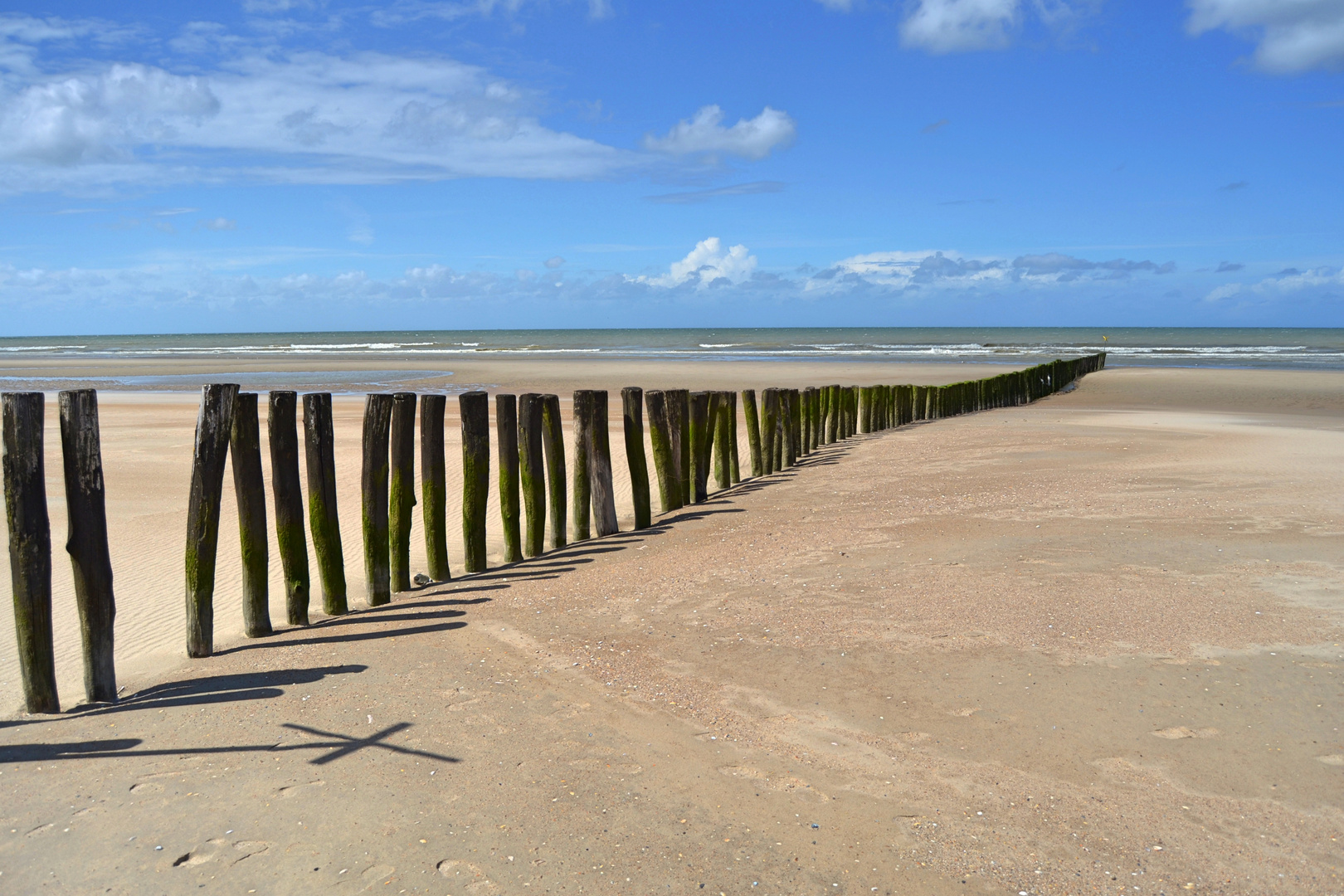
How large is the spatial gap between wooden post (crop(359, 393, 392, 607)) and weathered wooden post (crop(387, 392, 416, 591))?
0.07 m

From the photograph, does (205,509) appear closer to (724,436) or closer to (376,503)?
(376,503)

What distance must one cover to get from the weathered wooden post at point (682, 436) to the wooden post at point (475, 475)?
2.75 m

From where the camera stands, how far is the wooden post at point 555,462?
24.7ft

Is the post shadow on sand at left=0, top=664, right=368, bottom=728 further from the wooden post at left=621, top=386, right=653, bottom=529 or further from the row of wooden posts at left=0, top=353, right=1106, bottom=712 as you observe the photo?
the wooden post at left=621, top=386, right=653, bottom=529

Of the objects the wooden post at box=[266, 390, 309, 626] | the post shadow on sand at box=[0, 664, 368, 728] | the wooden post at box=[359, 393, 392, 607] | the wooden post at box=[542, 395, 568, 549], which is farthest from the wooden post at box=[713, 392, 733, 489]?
the post shadow on sand at box=[0, 664, 368, 728]

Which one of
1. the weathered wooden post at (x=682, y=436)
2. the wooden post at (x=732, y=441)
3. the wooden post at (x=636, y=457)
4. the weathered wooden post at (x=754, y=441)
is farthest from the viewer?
the weathered wooden post at (x=754, y=441)

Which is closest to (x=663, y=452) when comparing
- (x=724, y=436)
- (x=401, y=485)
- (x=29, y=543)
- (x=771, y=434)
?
(x=724, y=436)

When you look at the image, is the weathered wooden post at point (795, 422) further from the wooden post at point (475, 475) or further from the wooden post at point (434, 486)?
the wooden post at point (434, 486)

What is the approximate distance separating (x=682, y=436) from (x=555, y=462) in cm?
230

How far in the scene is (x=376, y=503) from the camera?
639 cm

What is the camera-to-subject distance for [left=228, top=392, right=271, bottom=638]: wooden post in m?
5.48

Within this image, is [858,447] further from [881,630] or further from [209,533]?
[209,533]

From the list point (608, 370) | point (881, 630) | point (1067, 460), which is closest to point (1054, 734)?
point (881, 630)

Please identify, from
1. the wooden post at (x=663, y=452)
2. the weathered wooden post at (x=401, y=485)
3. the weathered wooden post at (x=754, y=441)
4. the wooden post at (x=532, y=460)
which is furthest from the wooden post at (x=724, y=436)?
the weathered wooden post at (x=401, y=485)
